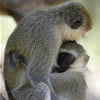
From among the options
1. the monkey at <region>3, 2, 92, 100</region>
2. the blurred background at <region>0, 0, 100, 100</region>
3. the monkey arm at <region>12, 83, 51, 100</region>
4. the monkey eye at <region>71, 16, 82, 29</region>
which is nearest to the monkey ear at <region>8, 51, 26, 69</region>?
the monkey at <region>3, 2, 92, 100</region>

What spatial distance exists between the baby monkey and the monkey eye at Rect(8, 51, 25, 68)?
0.40 metres

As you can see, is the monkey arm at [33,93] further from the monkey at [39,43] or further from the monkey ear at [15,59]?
the monkey ear at [15,59]

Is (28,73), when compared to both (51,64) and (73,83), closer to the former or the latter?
A: (51,64)

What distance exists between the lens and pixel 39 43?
3482 mm

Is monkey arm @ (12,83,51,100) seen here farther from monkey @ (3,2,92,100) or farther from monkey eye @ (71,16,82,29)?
monkey eye @ (71,16,82,29)

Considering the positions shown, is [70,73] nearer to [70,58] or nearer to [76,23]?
[70,58]

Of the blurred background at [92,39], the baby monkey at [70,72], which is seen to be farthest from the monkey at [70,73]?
the blurred background at [92,39]

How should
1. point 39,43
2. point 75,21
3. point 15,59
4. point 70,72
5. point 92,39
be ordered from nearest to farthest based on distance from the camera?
point 39,43 < point 15,59 < point 75,21 < point 70,72 < point 92,39

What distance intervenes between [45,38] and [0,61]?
3.74 m

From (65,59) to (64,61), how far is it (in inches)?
1.1

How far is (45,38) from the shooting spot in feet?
11.4

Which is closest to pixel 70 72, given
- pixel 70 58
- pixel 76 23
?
pixel 70 58

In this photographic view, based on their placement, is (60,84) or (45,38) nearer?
(45,38)

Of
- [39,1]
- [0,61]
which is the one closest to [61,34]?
[39,1]
